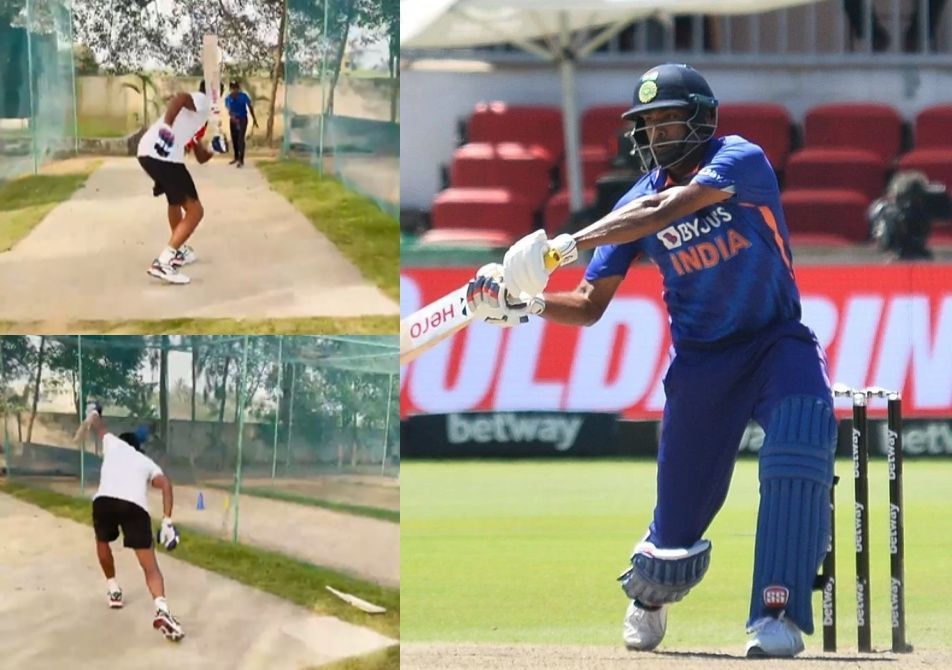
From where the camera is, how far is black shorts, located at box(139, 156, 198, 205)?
3998mm

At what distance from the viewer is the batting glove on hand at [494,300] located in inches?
161

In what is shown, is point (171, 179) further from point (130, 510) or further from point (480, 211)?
point (480, 211)

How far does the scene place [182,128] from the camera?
398cm

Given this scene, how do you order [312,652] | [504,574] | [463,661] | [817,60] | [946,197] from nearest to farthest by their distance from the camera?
[312,652] < [463,661] < [504,574] < [946,197] < [817,60]

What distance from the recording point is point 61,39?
3.94 meters

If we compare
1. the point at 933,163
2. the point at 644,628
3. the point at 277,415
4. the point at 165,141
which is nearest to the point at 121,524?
the point at 277,415

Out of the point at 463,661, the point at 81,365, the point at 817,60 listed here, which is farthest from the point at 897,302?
the point at 81,365

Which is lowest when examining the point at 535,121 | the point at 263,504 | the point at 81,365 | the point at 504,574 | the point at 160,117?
the point at 504,574

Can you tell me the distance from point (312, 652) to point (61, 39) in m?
1.54

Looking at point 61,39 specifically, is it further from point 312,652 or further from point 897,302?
point 897,302

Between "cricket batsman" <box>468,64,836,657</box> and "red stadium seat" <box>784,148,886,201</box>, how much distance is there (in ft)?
24.6

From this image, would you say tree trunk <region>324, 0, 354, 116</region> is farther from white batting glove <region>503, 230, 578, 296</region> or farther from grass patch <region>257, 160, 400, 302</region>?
white batting glove <region>503, 230, 578, 296</region>

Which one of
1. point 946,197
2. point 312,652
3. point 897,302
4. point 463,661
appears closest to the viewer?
point 312,652

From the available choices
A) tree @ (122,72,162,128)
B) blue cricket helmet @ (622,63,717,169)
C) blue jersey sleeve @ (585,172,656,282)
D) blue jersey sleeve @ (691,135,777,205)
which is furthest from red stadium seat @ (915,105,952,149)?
tree @ (122,72,162,128)
